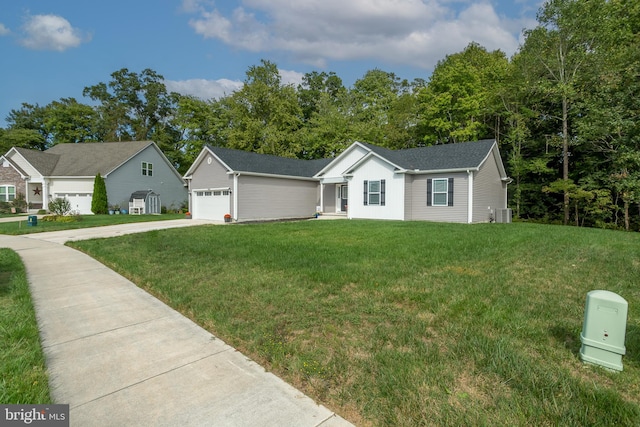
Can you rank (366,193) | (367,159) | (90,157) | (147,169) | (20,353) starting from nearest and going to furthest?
1. (20,353)
2. (367,159)
3. (366,193)
4. (90,157)
5. (147,169)

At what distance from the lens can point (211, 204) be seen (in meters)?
20.0

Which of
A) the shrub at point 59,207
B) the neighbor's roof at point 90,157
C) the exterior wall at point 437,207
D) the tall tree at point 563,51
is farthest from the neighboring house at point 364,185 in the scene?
the neighbor's roof at point 90,157

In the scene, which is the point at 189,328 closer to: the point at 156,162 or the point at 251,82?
the point at 156,162

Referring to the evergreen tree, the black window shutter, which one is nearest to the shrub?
the evergreen tree

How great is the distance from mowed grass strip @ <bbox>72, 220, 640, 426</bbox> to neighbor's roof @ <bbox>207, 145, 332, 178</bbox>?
37.7 feet

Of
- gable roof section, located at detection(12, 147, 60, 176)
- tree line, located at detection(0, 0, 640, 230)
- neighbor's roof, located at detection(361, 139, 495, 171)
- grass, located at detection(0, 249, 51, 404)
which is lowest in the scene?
grass, located at detection(0, 249, 51, 404)

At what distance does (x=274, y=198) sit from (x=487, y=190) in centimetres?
1222

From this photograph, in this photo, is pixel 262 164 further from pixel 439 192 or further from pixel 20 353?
pixel 20 353

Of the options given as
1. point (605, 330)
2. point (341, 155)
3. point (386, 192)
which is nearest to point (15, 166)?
point (341, 155)

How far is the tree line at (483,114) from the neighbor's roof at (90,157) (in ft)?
26.5

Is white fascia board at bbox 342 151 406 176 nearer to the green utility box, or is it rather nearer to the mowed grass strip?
the mowed grass strip

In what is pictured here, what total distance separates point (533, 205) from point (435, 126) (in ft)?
31.3

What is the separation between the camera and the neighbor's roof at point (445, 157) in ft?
51.3

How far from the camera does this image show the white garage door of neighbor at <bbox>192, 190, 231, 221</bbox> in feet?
62.5
